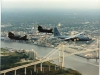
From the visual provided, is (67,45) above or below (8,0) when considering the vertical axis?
below

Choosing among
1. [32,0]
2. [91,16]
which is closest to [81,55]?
[91,16]

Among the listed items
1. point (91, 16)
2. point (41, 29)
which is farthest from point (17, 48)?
point (91, 16)

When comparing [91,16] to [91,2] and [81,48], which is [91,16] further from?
[81,48]

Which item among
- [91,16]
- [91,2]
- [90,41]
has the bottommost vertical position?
[90,41]

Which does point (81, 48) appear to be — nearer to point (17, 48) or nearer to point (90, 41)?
point (90, 41)

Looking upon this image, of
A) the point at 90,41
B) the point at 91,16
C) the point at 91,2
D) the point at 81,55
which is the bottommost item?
the point at 81,55

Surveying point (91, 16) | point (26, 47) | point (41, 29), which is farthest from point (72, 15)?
point (26, 47)

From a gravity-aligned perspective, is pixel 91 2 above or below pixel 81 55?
above

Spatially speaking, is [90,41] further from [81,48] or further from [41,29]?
[41,29]
